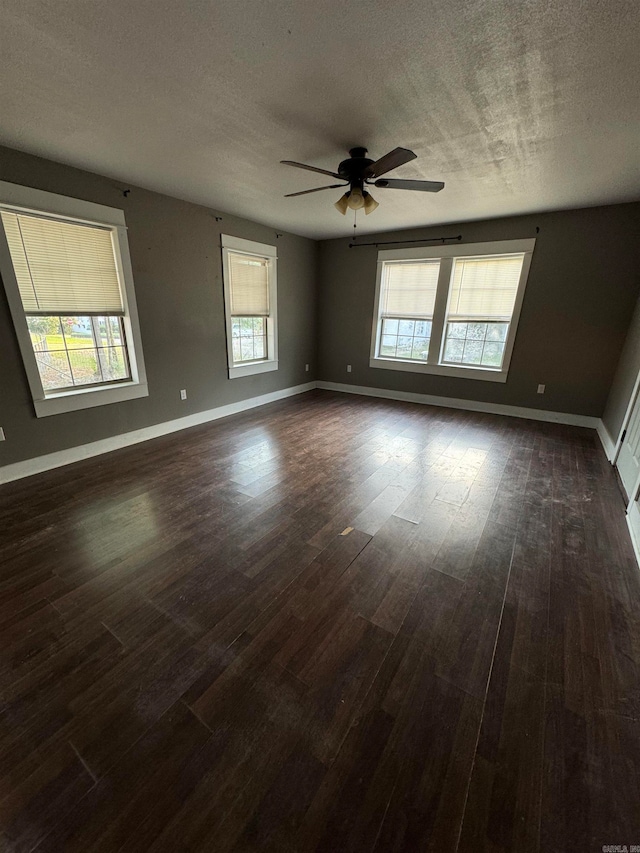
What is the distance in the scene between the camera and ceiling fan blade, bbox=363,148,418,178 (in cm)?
193

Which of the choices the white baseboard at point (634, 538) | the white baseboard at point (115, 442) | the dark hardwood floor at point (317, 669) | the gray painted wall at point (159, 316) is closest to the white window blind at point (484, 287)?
the gray painted wall at point (159, 316)

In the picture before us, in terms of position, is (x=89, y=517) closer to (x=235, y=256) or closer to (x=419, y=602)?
(x=419, y=602)

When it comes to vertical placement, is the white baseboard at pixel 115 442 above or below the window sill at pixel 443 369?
below

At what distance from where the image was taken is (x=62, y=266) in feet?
9.52

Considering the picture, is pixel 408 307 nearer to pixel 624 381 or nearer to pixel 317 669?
pixel 624 381

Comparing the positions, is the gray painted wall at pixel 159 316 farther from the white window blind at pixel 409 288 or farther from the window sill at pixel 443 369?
the window sill at pixel 443 369

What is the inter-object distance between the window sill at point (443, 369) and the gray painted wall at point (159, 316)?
77.3 inches

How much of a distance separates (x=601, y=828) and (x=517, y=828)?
0.24 meters

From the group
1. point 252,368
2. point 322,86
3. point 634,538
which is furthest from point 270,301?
point 634,538

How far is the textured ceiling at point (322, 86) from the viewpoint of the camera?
1.37 meters

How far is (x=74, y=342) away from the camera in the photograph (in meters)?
3.12

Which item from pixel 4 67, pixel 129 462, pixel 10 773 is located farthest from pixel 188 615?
pixel 4 67

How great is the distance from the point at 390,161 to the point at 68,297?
2887mm

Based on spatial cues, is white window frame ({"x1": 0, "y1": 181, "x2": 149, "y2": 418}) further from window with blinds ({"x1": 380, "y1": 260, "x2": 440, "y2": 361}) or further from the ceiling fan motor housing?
window with blinds ({"x1": 380, "y1": 260, "x2": 440, "y2": 361})
